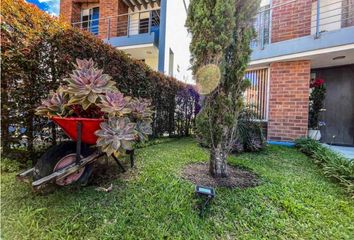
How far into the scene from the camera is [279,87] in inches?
255

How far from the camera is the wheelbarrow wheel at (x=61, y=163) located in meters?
2.17

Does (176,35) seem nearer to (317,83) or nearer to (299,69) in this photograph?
(299,69)

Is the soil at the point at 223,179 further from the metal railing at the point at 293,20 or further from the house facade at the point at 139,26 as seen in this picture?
the house facade at the point at 139,26

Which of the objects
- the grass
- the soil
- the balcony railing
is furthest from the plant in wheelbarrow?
the balcony railing

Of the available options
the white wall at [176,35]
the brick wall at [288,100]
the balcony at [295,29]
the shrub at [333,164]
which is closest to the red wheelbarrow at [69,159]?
the shrub at [333,164]

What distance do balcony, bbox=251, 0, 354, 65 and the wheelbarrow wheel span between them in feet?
16.8

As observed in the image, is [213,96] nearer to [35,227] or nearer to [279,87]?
[35,227]

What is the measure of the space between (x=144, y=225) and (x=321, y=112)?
7.51m

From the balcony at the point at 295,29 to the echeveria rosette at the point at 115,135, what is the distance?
15.6 feet

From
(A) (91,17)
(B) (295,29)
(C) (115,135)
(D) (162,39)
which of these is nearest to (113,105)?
(C) (115,135)

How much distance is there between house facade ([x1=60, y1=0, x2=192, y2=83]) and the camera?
9961mm

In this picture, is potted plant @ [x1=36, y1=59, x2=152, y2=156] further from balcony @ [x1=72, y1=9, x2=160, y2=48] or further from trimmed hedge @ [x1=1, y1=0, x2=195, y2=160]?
balcony @ [x1=72, y1=9, x2=160, y2=48]

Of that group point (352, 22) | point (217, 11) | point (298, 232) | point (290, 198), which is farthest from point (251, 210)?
point (352, 22)

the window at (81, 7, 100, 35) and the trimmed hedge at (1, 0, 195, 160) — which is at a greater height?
the window at (81, 7, 100, 35)
